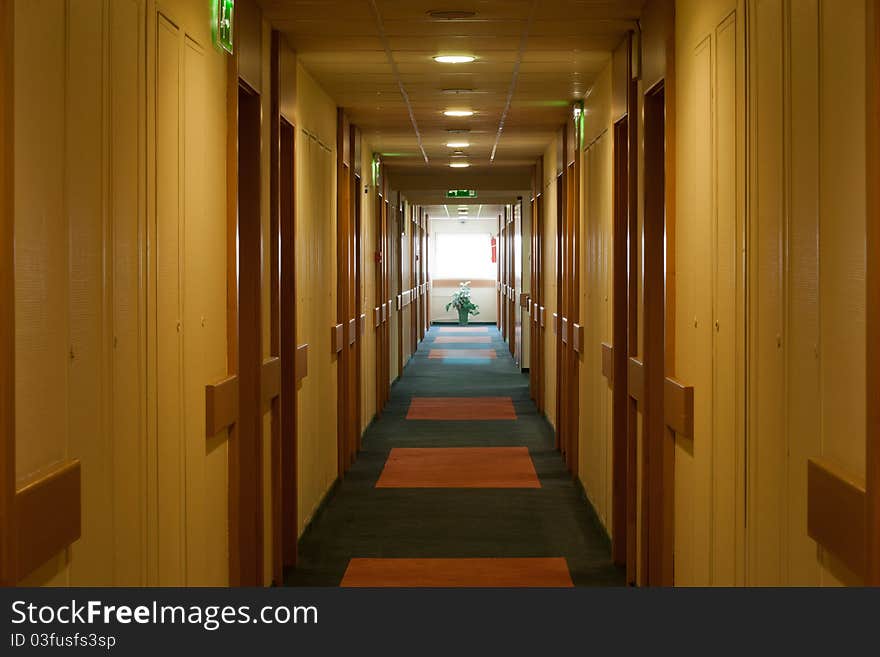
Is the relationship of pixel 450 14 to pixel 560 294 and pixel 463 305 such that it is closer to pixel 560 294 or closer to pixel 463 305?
pixel 560 294

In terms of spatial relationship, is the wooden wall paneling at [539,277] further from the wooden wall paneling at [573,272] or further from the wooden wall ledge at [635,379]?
the wooden wall ledge at [635,379]

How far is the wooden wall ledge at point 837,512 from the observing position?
2250 millimetres

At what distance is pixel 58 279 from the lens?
252 centimetres

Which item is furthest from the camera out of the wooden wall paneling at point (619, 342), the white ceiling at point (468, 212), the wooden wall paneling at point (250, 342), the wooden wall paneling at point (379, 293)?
the white ceiling at point (468, 212)

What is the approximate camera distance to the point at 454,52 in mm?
6395

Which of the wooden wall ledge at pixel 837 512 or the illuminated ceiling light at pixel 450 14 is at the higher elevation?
the illuminated ceiling light at pixel 450 14

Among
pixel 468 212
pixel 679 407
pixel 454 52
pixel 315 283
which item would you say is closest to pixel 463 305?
pixel 468 212

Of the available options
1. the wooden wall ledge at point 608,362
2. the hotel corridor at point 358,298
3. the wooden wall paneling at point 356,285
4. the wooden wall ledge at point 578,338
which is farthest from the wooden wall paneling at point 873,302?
the wooden wall paneling at point 356,285

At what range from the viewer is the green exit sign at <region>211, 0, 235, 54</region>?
4.16 metres

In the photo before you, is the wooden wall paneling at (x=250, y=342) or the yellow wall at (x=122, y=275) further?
the wooden wall paneling at (x=250, y=342)

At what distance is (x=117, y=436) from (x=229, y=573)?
6.11ft

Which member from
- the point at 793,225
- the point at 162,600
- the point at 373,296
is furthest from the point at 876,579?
the point at 373,296

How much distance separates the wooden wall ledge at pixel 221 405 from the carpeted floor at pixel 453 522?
1501 mm

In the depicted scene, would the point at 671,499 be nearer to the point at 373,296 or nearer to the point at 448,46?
the point at 448,46
